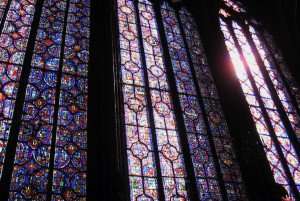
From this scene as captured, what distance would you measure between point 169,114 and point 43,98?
2238mm

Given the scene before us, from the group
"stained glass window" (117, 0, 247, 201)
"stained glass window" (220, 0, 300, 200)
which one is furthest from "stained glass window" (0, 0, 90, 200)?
"stained glass window" (220, 0, 300, 200)

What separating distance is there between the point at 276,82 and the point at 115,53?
3954 mm

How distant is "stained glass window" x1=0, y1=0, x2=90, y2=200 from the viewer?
625 centimetres

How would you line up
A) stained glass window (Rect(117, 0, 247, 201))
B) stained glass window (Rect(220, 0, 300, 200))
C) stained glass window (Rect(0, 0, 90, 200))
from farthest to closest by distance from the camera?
stained glass window (Rect(220, 0, 300, 200)) → stained glass window (Rect(117, 0, 247, 201)) → stained glass window (Rect(0, 0, 90, 200))

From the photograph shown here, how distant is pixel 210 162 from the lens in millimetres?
7668

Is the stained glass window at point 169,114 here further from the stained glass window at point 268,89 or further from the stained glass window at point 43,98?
the stained glass window at point 268,89

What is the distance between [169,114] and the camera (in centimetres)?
799

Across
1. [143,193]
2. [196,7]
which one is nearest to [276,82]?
[196,7]

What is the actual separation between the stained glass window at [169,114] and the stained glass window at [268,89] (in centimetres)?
91

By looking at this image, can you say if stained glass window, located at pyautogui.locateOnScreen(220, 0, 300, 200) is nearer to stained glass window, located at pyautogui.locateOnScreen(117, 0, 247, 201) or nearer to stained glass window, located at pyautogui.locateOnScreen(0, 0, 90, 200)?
stained glass window, located at pyautogui.locateOnScreen(117, 0, 247, 201)

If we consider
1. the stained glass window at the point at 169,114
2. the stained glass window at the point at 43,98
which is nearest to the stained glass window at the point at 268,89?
the stained glass window at the point at 169,114

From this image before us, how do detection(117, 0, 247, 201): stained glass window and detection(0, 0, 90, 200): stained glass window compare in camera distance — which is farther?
detection(117, 0, 247, 201): stained glass window

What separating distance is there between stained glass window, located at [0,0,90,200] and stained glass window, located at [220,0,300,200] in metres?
3.57

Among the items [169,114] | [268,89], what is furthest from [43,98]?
[268,89]
